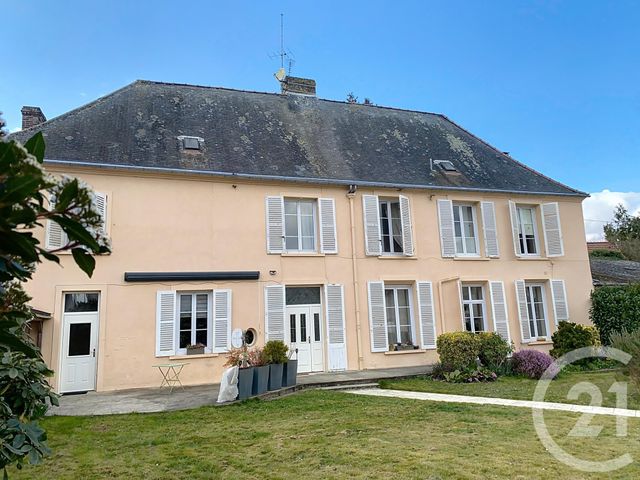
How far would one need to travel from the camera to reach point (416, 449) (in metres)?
4.75

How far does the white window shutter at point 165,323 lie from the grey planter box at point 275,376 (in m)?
2.97

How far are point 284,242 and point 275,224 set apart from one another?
53 centimetres

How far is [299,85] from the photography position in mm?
16078

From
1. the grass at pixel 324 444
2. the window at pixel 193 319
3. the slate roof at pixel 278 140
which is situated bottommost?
the grass at pixel 324 444

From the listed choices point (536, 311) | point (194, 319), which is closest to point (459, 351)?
point (536, 311)

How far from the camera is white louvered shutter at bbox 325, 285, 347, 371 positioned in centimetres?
1144

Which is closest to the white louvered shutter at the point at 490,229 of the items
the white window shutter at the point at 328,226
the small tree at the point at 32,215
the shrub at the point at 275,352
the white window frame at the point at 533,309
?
the white window frame at the point at 533,309

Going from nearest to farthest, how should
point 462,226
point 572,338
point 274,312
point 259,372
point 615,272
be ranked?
point 259,372
point 274,312
point 572,338
point 462,226
point 615,272

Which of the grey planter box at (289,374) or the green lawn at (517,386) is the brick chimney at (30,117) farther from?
the green lawn at (517,386)

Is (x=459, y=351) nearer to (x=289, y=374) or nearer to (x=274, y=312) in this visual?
(x=289, y=374)

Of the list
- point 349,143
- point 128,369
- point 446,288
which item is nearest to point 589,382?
point 446,288

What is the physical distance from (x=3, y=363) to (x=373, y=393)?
7.15m

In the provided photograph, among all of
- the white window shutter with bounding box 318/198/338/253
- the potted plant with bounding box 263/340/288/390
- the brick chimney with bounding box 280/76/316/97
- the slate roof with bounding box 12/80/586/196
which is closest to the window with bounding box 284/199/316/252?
the white window shutter with bounding box 318/198/338/253

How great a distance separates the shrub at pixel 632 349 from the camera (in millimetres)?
3414
